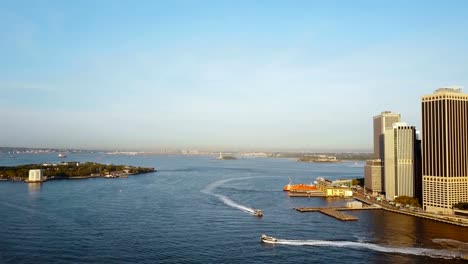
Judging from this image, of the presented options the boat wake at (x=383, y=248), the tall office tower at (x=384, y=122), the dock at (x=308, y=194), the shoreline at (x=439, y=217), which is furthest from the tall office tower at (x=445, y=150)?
the tall office tower at (x=384, y=122)

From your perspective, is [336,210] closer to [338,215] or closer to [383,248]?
[338,215]

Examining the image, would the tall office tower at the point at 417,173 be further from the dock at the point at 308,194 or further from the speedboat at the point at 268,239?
the speedboat at the point at 268,239

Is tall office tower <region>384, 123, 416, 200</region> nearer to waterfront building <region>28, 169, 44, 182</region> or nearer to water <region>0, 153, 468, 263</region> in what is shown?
water <region>0, 153, 468, 263</region>

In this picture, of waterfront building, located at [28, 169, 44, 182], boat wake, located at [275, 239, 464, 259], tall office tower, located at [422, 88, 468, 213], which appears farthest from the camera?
waterfront building, located at [28, 169, 44, 182]

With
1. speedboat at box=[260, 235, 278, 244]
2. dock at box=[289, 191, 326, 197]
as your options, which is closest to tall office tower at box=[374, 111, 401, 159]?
dock at box=[289, 191, 326, 197]

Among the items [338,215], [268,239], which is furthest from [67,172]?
[268,239]

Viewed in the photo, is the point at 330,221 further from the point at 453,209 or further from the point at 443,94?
the point at 443,94
